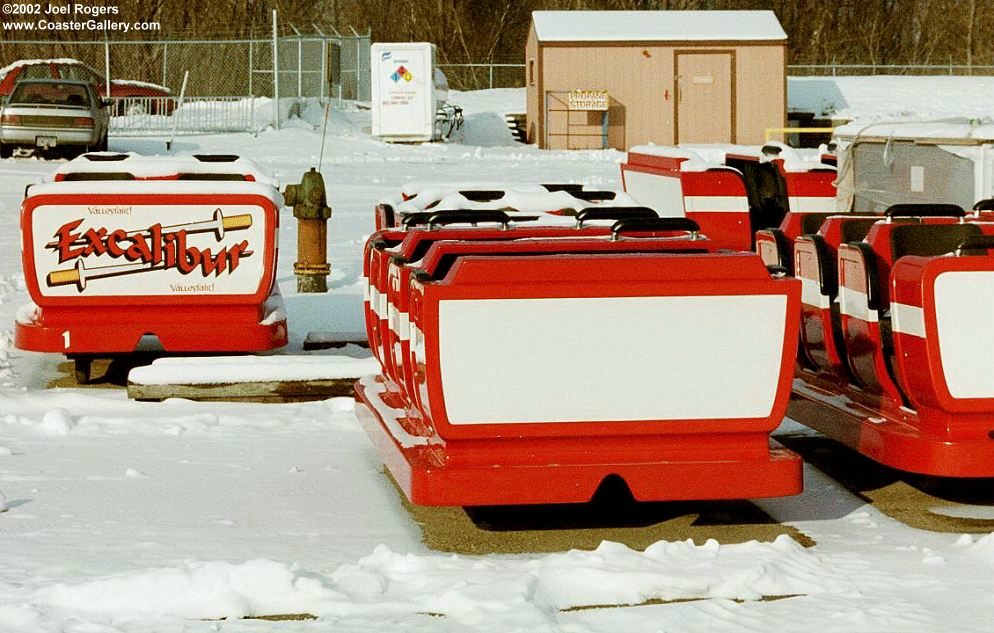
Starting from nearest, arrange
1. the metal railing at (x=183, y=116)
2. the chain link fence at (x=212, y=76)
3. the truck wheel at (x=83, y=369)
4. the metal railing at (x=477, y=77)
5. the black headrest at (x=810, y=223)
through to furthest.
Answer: the black headrest at (x=810, y=223)
the truck wheel at (x=83, y=369)
the metal railing at (x=183, y=116)
the chain link fence at (x=212, y=76)
the metal railing at (x=477, y=77)

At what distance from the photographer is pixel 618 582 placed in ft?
17.4

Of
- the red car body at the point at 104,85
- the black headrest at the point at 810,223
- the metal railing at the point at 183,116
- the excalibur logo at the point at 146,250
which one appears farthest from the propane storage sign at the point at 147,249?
the red car body at the point at 104,85

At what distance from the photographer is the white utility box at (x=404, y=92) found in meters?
37.8

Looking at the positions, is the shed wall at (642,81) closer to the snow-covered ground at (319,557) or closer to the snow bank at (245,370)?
the snow bank at (245,370)

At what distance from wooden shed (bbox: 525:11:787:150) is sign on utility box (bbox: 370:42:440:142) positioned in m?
3.03

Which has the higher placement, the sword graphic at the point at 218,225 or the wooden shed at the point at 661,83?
the wooden shed at the point at 661,83

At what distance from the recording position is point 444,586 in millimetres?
5285

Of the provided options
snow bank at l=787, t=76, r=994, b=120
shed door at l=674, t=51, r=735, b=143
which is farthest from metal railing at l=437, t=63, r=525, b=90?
shed door at l=674, t=51, r=735, b=143

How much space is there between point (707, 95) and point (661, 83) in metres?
1.13

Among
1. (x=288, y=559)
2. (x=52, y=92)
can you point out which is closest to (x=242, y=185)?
(x=288, y=559)

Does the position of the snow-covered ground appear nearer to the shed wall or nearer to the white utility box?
the white utility box

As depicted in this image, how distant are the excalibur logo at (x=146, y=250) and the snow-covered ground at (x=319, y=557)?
864 millimetres

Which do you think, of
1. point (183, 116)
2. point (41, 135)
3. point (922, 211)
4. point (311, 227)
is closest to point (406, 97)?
point (183, 116)

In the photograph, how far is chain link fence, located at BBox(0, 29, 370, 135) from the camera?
37.6 m
